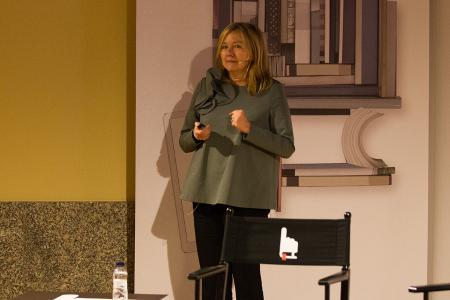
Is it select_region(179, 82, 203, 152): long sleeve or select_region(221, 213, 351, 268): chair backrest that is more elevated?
select_region(179, 82, 203, 152): long sleeve

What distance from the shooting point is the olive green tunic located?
11.6 feet

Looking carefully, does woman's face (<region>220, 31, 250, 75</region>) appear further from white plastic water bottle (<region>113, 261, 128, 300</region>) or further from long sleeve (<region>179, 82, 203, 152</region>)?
white plastic water bottle (<region>113, 261, 128, 300</region>)

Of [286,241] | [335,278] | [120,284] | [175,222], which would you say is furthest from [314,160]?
[120,284]

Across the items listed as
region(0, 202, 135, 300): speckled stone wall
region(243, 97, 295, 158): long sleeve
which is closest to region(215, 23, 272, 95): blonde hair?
region(243, 97, 295, 158): long sleeve

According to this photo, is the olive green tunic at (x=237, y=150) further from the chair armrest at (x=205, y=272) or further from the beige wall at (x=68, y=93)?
the beige wall at (x=68, y=93)

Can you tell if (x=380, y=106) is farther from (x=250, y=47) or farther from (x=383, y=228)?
(x=250, y=47)

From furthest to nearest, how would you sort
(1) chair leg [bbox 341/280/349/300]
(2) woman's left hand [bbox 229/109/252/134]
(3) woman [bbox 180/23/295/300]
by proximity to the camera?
(3) woman [bbox 180/23/295/300], (2) woman's left hand [bbox 229/109/252/134], (1) chair leg [bbox 341/280/349/300]

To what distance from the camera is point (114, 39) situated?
4488mm

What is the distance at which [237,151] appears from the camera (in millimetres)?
3580

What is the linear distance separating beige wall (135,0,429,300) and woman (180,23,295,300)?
67 centimetres

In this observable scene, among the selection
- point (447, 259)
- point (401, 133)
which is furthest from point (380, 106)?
point (447, 259)

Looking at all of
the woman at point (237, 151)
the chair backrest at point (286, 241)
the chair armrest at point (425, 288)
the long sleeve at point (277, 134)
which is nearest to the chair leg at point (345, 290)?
the chair backrest at point (286, 241)

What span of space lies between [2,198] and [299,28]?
76.3 inches

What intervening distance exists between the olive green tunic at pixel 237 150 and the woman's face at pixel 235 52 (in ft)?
0.35
